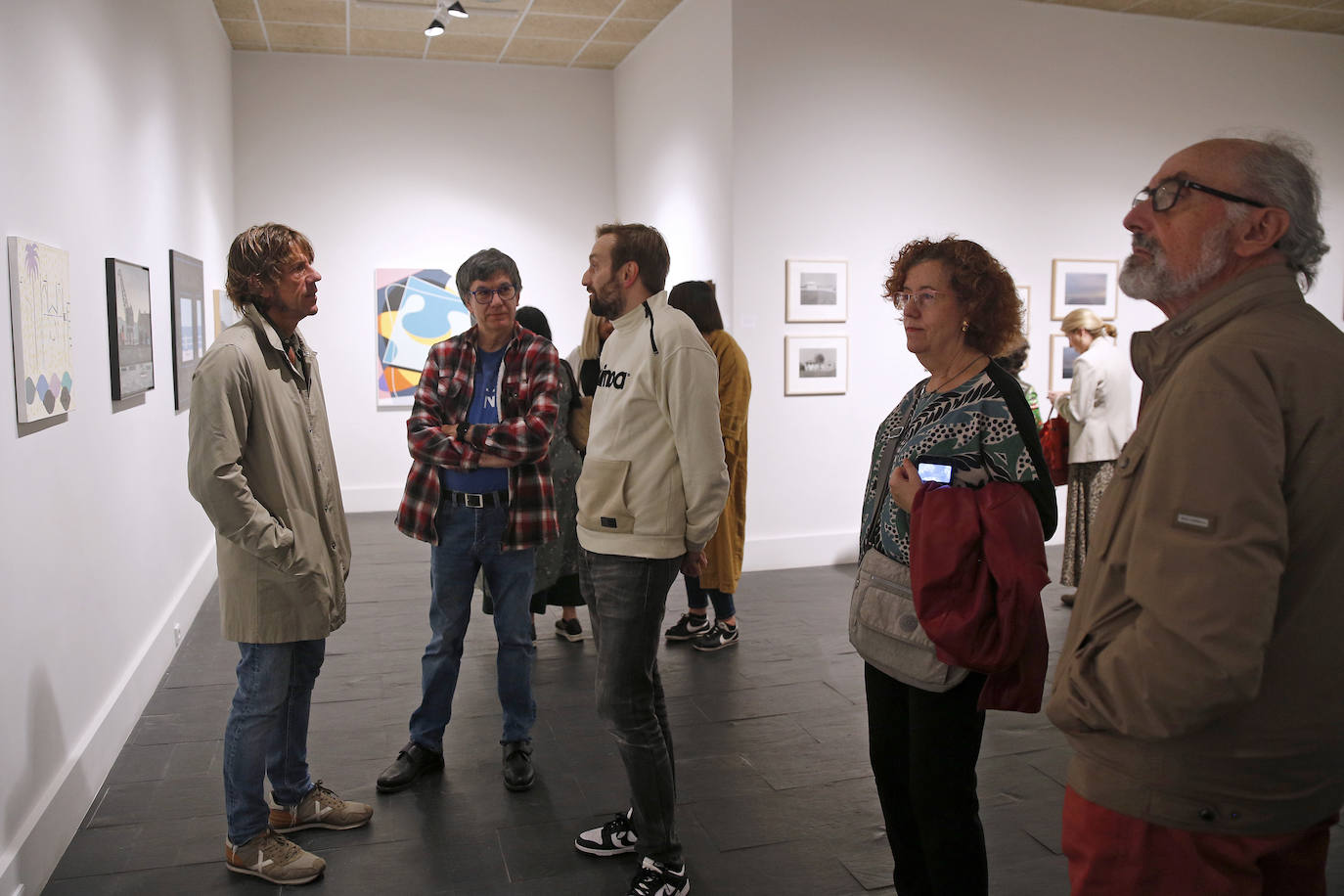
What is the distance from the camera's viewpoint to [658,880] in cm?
265

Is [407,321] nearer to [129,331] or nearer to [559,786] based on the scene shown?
[129,331]

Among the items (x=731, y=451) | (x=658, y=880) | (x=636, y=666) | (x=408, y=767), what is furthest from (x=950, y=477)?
(x=731, y=451)

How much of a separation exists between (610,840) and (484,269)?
1.84m

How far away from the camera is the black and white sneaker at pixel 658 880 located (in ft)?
8.68

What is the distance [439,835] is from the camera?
308 centimetres

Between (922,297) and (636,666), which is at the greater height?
(922,297)

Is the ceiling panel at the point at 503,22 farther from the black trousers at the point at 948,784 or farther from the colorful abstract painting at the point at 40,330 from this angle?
the black trousers at the point at 948,784

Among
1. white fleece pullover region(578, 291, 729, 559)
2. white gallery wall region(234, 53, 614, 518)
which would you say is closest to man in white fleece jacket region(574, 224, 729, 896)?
white fleece pullover region(578, 291, 729, 559)

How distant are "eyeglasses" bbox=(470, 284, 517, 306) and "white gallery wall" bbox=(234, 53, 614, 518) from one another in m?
6.11

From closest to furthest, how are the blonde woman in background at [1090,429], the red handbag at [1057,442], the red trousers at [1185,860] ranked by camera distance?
the red trousers at [1185,860] → the blonde woman in background at [1090,429] → the red handbag at [1057,442]

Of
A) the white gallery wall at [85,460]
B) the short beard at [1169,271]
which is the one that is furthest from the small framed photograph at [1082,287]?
the short beard at [1169,271]

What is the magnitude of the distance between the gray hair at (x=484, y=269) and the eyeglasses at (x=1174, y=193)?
212 centimetres

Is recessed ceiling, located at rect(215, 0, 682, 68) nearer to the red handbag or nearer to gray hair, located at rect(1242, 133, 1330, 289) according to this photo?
the red handbag

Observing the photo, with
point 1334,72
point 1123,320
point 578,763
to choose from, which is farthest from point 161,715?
point 1334,72
